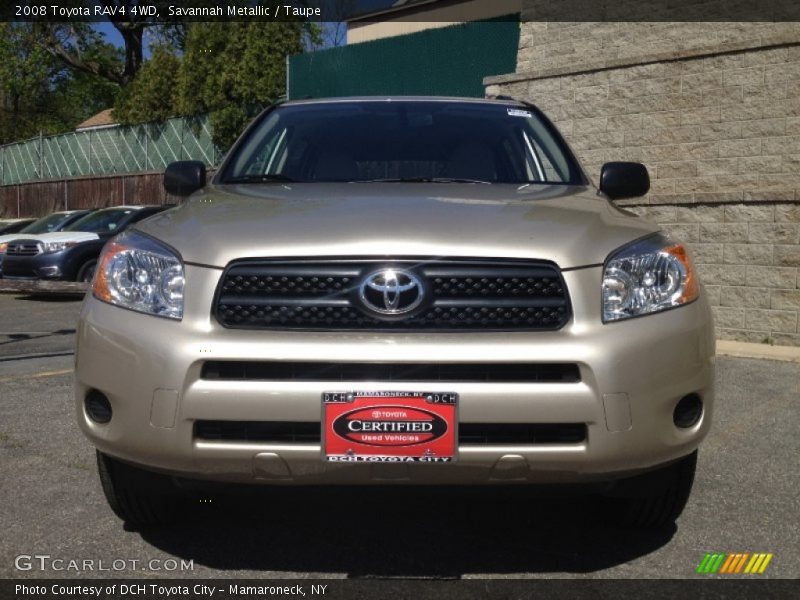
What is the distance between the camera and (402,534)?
358 cm

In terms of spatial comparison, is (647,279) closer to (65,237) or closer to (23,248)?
(65,237)

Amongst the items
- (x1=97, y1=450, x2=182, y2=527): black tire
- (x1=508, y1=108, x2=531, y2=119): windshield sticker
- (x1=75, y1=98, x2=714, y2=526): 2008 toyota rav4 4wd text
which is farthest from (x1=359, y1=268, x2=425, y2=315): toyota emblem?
Result: (x1=508, y1=108, x2=531, y2=119): windshield sticker

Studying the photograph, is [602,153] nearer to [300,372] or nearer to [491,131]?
[491,131]

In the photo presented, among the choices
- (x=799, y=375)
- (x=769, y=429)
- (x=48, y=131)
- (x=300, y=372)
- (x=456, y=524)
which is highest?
(x=300, y=372)

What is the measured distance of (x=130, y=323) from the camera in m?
3.01

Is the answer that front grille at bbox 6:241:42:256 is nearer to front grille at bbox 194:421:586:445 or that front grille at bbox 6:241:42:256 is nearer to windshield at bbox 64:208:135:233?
windshield at bbox 64:208:135:233

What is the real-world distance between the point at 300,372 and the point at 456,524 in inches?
46.8

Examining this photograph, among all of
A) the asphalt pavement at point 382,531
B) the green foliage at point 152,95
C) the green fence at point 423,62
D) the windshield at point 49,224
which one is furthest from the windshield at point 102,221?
the green foliage at point 152,95

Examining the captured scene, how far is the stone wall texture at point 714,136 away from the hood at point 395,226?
250 inches

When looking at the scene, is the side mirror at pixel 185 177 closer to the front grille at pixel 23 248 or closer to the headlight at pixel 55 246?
the headlight at pixel 55 246

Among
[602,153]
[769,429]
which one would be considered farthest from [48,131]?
[769,429]

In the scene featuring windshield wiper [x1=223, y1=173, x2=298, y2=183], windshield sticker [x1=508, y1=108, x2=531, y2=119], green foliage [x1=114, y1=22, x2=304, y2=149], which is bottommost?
green foliage [x1=114, y1=22, x2=304, y2=149]

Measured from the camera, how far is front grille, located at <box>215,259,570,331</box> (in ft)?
9.56
